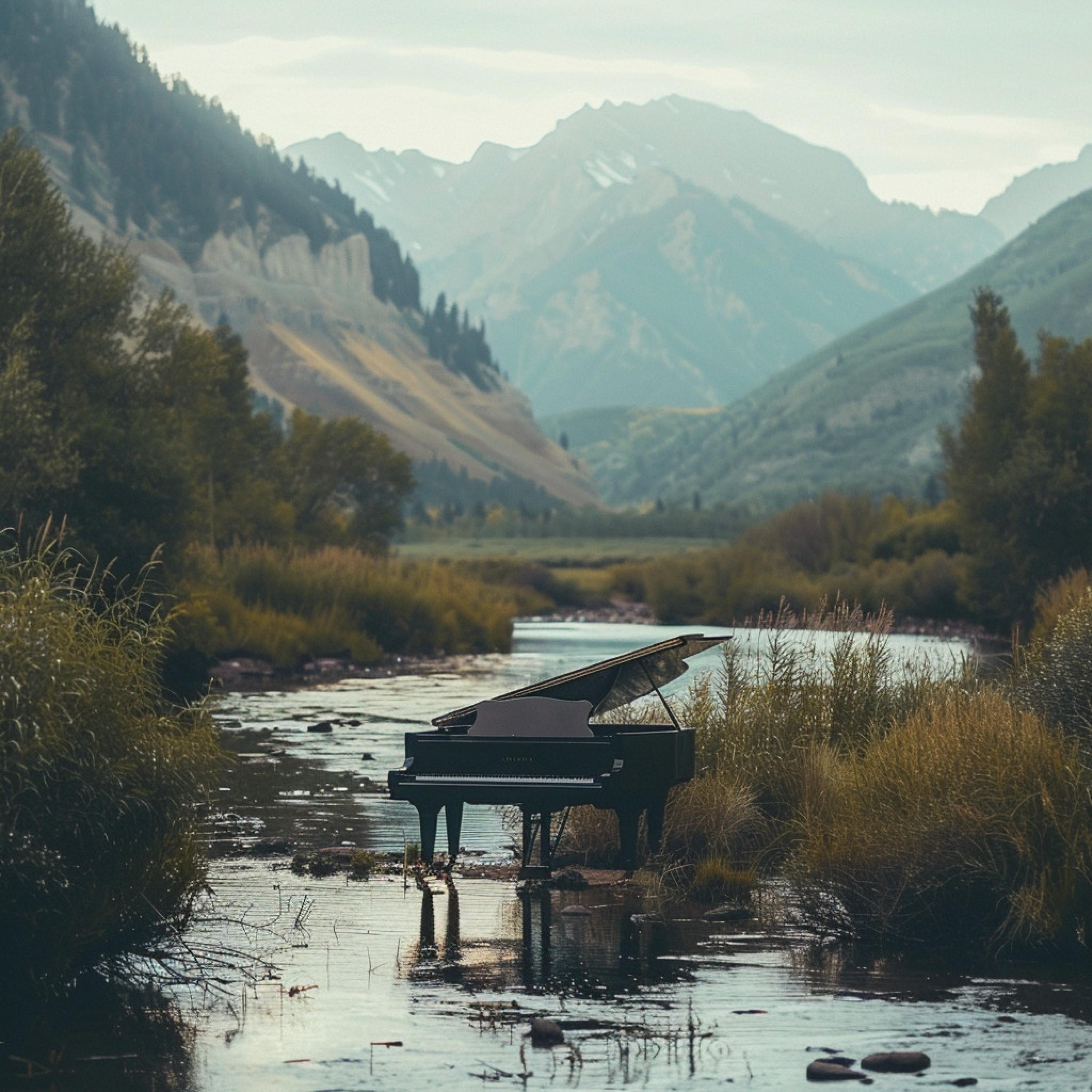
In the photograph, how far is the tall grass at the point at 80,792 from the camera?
1006 cm

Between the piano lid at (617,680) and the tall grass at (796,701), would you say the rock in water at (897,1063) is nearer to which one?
the piano lid at (617,680)

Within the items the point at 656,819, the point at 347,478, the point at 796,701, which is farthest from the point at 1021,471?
the point at 656,819

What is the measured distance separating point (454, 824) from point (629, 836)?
5.51 ft

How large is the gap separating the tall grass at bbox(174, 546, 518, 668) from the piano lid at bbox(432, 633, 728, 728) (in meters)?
27.1

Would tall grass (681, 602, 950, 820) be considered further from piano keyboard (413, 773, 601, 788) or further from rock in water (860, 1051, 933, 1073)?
rock in water (860, 1051, 933, 1073)

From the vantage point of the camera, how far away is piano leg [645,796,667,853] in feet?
47.3

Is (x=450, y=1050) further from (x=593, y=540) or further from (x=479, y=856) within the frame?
(x=593, y=540)

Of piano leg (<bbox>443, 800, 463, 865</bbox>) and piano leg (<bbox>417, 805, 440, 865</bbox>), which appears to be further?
piano leg (<bbox>443, 800, 463, 865</bbox>)

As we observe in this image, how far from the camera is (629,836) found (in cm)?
1444

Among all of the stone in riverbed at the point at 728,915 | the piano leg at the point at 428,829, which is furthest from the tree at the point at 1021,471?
the piano leg at the point at 428,829

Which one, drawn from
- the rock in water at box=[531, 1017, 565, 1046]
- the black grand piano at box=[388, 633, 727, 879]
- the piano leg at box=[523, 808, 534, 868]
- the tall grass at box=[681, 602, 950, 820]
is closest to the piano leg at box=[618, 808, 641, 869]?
the black grand piano at box=[388, 633, 727, 879]

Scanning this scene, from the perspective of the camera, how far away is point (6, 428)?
125ft

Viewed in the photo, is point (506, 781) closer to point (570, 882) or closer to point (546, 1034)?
point (570, 882)

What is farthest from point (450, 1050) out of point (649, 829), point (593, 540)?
point (593, 540)
